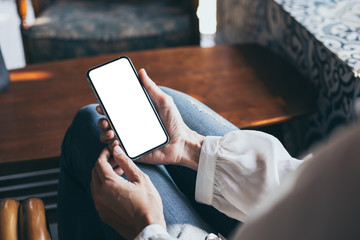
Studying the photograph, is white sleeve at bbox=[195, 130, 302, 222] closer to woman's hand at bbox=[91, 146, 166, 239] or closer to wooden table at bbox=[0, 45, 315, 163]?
woman's hand at bbox=[91, 146, 166, 239]

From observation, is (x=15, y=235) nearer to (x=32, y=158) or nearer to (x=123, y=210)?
(x=123, y=210)

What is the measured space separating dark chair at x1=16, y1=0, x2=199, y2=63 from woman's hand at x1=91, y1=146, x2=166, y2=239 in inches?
39.5

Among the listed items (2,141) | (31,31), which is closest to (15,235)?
(2,141)

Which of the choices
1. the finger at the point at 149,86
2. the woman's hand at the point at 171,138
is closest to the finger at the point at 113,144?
the woman's hand at the point at 171,138

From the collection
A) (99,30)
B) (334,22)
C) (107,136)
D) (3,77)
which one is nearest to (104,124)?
(107,136)

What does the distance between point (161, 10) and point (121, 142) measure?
111 centimetres

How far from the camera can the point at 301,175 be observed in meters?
0.24

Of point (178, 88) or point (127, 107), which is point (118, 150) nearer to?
point (127, 107)

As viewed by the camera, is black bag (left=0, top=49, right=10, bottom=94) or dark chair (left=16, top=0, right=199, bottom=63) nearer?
black bag (left=0, top=49, right=10, bottom=94)

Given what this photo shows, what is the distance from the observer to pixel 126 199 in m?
0.50

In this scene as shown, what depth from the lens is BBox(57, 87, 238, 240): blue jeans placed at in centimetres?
56

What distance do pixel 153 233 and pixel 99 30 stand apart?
1178 mm

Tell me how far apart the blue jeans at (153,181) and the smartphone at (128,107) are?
0.04 meters

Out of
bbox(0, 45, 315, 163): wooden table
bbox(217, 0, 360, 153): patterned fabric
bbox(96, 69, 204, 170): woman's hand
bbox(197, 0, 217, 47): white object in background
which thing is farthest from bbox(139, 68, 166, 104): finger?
bbox(197, 0, 217, 47): white object in background
